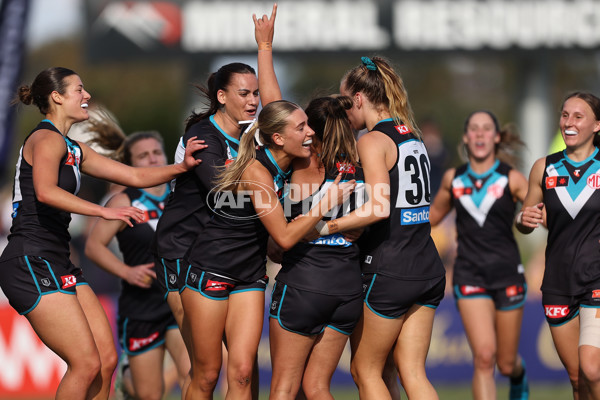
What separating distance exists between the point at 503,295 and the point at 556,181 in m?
1.49

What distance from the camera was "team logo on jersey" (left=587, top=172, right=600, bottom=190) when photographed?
5910 mm

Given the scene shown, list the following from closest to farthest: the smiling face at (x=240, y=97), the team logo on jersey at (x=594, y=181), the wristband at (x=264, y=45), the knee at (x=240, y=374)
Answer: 1. the knee at (x=240, y=374)
2. the smiling face at (x=240, y=97)
3. the team logo on jersey at (x=594, y=181)
4. the wristband at (x=264, y=45)

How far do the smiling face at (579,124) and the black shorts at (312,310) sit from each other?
1.93 m

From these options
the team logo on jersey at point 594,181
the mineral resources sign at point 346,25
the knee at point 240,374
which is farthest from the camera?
the mineral resources sign at point 346,25

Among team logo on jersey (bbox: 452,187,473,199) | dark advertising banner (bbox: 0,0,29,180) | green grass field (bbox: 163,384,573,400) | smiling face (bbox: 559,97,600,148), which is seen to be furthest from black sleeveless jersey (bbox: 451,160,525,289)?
dark advertising banner (bbox: 0,0,29,180)

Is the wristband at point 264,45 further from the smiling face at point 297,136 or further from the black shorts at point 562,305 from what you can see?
the black shorts at point 562,305

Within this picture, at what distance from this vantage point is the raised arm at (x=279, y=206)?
5.11 m

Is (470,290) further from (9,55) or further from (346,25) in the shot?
(346,25)

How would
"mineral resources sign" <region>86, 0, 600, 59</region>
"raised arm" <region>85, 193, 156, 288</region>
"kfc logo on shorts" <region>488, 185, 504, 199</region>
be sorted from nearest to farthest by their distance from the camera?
"raised arm" <region>85, 193, 156, 288</region> < "kfc logo on shorts" <region>488, 185, 504, 199</region> < "mineral resources sign" <region>86, 0, 600, 59</region>

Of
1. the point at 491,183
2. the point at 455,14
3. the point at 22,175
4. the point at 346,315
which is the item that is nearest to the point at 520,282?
the point at 491,183

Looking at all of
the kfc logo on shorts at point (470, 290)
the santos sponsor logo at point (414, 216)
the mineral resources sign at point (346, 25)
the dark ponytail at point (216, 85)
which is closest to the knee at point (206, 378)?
the santos sponsor logo at point (414, 216)

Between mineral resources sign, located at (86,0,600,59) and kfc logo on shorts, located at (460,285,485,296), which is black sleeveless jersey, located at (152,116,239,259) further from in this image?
mineral resources sign, located at (86,0,600,59)

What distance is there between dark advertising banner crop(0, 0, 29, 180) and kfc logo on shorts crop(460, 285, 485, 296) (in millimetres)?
8006

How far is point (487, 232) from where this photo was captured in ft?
24.0
